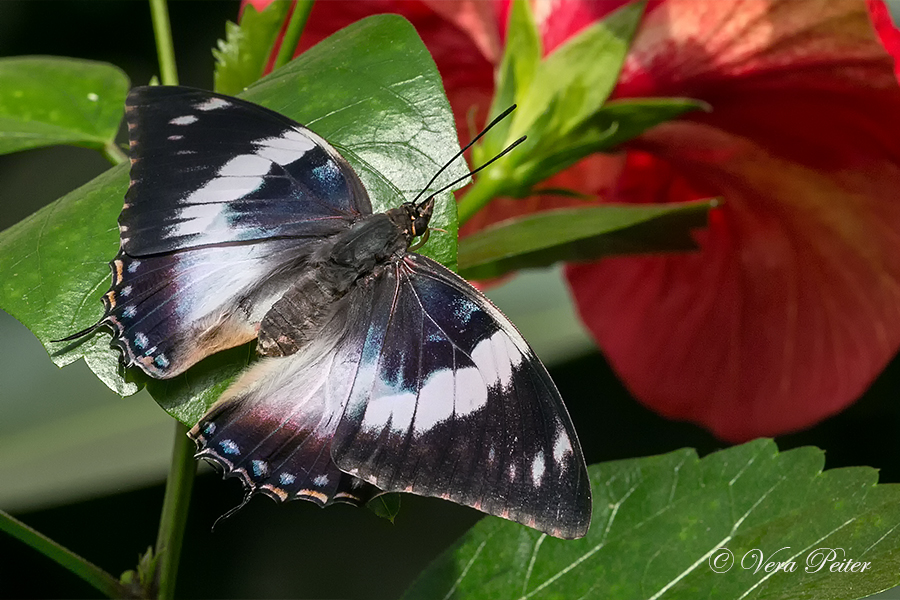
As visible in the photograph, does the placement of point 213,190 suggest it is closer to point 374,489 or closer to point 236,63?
point 236,63

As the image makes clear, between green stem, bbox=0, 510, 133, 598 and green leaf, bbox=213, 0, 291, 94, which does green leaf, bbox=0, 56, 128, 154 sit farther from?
green stem, bbox=0, 510, 133, 598

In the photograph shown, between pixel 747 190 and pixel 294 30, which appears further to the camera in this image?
pixel 747 190

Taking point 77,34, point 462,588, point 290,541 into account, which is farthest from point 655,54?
point 77,34

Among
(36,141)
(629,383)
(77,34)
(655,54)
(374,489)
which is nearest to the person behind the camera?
(374,489)

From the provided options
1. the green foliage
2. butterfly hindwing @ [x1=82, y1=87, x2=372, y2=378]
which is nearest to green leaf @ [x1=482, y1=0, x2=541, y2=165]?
the green foliage

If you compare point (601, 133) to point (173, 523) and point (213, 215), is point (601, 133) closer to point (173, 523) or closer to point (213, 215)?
point (213, 215)

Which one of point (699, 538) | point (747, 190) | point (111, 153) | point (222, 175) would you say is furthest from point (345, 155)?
point (747, 190)

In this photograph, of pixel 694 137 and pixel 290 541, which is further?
pixel 290 541
